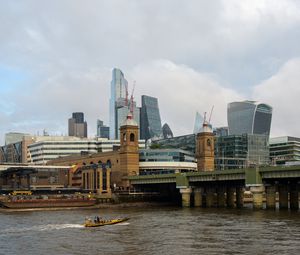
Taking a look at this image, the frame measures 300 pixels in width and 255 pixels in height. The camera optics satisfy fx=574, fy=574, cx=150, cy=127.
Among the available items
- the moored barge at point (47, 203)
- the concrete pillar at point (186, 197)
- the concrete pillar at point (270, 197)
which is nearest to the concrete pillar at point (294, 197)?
the concrete pillar at point (270, 197)

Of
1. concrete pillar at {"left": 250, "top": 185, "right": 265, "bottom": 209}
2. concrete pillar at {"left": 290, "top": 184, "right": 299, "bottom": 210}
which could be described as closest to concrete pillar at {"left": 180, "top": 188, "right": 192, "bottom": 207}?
concrete pillar at {"left": 290, "top": 184, "right": 299, "bottom": 210}

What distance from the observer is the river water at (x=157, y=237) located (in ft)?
251

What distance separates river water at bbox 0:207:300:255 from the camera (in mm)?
76625

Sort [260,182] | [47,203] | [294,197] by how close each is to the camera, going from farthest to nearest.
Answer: [47,203]
[294,197]
[260,182]

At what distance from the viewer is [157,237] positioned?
90625mm

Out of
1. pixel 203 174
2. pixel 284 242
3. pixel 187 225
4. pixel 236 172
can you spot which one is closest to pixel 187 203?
pixel 203 174

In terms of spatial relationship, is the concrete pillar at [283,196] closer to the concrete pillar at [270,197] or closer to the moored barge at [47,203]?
the concrete pillar at [270,197]

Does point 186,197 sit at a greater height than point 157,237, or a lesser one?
greater

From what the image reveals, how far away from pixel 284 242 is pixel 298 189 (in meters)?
102

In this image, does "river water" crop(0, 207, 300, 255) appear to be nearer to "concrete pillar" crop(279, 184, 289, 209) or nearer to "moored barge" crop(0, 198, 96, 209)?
"concrete pillar" crop(279, 184, 289, 209)

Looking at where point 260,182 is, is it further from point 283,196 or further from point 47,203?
point 47,203

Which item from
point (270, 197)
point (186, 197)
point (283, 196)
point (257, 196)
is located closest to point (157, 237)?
point (257, 196)

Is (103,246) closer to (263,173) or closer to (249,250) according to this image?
(249,250)

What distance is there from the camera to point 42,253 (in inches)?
2958
